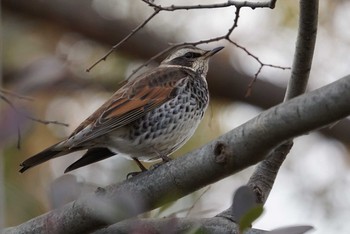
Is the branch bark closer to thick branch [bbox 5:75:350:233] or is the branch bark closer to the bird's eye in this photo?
the bird's eye

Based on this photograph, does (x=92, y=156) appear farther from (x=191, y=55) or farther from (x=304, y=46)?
(x=304, y=46)

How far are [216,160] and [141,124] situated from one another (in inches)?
72.3

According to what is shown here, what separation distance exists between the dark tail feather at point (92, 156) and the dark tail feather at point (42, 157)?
0.09m

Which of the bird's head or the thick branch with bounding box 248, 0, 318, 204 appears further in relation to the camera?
the bird's head

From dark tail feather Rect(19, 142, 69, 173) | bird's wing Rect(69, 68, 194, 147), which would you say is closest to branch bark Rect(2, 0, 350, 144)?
bird's wing Rect(69, 68, 194, 147)

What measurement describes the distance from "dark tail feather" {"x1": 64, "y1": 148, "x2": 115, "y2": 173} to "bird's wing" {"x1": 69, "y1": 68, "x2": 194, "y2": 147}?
0.13m

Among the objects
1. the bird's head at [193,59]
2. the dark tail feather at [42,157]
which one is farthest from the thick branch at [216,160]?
the bird's head at [193,59]

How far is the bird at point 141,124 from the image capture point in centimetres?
464

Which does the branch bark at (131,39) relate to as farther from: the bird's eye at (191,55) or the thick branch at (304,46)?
the thick branch at (304,46)

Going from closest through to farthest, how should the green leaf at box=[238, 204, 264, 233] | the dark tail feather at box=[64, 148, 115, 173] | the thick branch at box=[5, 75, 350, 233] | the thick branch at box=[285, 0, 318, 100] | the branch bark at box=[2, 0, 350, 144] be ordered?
the green leaf at box=[238, 204, 264, 233] → the thick branch at box=[5, 75, 350, 233] → the thick branch at box=[285, 0, 318, 100] → the dark tail feather at box=[64, 148, 115, 173] → the branch bark at box=[2, 0, 350, 144]

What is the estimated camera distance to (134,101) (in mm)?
4910

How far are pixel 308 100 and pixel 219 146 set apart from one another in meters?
0.43

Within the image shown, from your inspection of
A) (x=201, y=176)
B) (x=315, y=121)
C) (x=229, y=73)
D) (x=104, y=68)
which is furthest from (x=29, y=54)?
(x=315, y=121)

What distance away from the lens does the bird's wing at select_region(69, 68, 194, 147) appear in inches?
183
